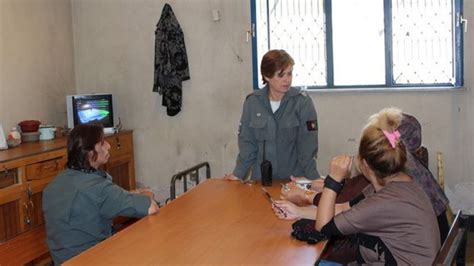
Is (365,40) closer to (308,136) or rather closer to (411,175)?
(308,136)

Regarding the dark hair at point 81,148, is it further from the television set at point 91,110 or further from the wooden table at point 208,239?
the television set at point 91,110

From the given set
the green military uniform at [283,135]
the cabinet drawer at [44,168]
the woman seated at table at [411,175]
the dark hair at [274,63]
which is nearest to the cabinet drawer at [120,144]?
the cabinet drawer at [44,168]

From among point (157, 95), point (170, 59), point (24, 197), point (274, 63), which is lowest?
point (24, 197)

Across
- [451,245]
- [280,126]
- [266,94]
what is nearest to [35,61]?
[266,94]

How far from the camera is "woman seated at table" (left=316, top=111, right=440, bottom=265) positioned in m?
2.03

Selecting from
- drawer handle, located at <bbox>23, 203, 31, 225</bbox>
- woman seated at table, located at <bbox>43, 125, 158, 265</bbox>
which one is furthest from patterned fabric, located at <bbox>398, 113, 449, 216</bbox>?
drawer handle, located at <bbox>23, 203, 31, 225</bbox>

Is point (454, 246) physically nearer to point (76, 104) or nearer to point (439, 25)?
point (439, 25)

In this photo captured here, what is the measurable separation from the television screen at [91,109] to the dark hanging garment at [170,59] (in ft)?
1.73

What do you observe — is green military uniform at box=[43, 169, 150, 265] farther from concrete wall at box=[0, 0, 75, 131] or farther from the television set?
the television set

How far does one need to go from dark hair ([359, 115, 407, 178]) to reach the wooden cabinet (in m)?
2.55

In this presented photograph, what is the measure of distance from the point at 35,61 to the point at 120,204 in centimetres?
290

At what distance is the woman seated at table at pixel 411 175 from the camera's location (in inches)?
86.5

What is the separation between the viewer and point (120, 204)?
2.60 m

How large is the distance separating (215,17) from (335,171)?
3.28 m
